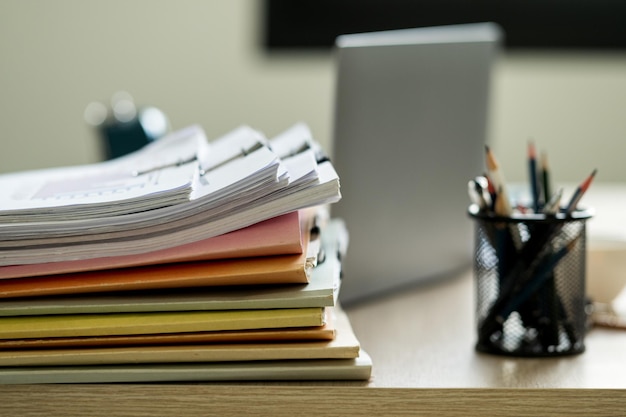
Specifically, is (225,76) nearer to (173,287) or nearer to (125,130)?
(125,130)

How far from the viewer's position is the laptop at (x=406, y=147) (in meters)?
0.90

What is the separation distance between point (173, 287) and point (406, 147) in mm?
413

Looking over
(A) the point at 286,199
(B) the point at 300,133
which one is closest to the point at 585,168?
(B) the point at 300,133

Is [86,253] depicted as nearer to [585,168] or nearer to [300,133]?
[300,133]

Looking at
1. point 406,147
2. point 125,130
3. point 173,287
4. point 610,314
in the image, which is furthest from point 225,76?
point 173,287

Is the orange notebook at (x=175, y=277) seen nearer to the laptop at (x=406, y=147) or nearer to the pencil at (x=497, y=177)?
the pencil at (x=497, y=177)

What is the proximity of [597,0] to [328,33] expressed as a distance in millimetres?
790

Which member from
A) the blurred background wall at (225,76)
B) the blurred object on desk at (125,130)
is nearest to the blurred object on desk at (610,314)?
the blurred object on desk at (125,130)

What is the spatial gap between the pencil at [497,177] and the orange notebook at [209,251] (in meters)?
0.17

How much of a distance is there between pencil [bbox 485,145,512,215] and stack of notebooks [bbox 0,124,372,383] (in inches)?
5.7

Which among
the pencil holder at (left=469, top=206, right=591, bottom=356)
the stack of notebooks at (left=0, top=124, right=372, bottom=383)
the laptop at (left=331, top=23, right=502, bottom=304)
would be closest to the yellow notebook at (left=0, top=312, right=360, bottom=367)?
the stack of notebooks at (left=0, top=124, right=372, bottom=383)

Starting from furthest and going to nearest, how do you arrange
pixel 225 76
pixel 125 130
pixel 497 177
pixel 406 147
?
pixel 225 76
pixel 125 130
pixel 406 147
pixel 497 177

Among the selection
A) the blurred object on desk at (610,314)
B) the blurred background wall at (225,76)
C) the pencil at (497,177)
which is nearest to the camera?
the pencil at (497,177)

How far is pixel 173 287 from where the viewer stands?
590 millimetres
